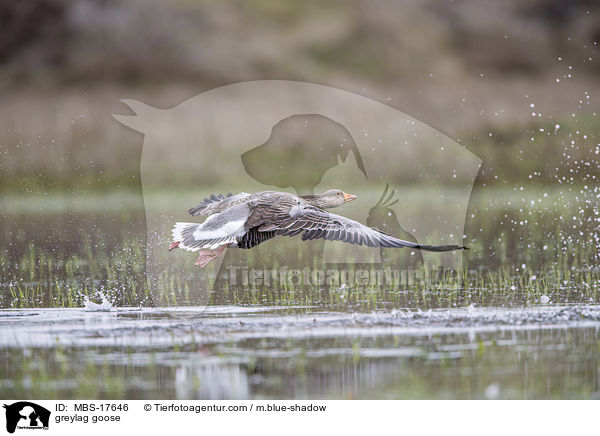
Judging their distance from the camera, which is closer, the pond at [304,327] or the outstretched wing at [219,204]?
the pond at [304,327]

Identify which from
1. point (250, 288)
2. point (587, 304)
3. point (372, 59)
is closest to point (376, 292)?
point (250, 288)

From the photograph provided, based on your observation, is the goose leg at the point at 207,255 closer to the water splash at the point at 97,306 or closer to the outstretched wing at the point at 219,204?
the outstretched wing at the point at 219,204

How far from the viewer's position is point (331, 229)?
3.84 metres

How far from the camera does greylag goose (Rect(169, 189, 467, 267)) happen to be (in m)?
3.84

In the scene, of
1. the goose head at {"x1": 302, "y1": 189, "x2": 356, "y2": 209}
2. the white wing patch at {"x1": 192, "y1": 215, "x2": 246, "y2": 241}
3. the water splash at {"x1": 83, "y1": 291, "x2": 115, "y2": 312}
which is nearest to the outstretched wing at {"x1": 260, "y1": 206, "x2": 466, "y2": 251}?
the white wing patch at {"x1": 192, "y1": 215, "x2": 246, "y2": 241}

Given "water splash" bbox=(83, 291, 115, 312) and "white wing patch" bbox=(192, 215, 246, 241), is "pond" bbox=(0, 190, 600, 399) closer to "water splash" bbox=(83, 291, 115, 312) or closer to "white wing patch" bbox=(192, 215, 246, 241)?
"water splash" bbox=(83, 291, 115, 312)

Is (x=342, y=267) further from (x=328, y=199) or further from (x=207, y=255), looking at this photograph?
(x=207, y=255)

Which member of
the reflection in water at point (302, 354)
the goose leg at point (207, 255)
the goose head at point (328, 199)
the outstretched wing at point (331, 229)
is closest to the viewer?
the reflection in water at point (302, 354)
